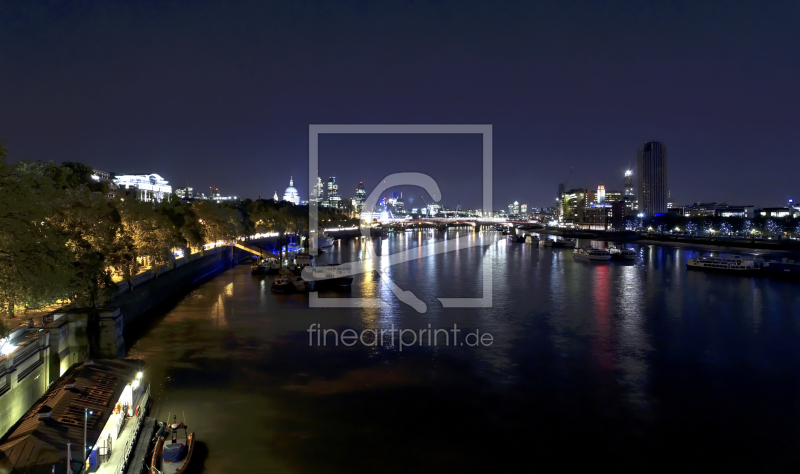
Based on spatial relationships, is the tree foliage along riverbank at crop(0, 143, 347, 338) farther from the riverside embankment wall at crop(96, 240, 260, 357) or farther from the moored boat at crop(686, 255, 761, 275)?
the moored boat at crop(686, 255, 761, 275)

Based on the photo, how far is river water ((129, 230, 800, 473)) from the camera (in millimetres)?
8859

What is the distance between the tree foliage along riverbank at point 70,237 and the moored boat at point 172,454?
273 centimetres

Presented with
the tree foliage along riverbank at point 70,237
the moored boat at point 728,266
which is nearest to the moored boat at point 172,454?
the tree foliage along riverbank at point 70,237

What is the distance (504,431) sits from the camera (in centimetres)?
968

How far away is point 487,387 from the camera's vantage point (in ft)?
38.8

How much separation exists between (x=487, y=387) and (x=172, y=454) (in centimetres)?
657

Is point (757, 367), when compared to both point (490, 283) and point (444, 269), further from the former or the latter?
point (444, 269)

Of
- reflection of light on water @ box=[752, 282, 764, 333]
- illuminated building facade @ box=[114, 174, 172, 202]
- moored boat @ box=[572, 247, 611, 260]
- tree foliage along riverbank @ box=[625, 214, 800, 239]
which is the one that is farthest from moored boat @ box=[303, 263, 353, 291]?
illuminated building facade @ box=[114, 174, 172, 202]

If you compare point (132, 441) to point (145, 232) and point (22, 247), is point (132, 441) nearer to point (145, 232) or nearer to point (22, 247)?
point (22, 247)

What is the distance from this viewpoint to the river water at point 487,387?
29.1 ft

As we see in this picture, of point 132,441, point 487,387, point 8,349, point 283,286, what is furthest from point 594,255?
point 8,349

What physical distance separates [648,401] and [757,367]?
182 inches

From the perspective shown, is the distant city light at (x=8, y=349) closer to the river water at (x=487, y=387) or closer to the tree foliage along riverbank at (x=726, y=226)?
the river water at (x=487, y=387)

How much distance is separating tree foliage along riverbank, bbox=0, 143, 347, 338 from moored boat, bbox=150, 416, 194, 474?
273cm
